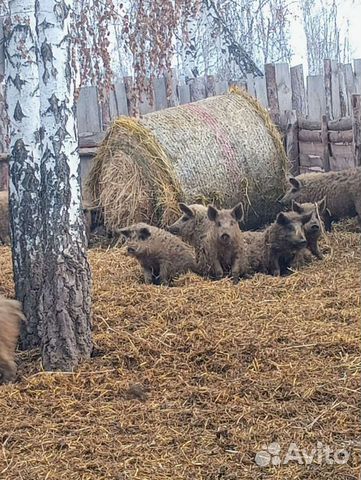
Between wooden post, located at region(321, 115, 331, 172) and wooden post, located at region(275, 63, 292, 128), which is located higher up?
wooden post, located at region(275, 63, 292, 128)

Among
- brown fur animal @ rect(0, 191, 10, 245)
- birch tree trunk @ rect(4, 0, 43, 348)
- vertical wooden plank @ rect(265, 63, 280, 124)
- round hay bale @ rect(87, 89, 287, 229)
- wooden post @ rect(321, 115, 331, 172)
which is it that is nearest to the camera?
birch tree trunk @ rect(4, 0, 43, 348)

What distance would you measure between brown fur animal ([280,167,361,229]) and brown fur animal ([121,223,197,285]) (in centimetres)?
261

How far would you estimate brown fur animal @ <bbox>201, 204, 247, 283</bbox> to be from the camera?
9281 millimetres

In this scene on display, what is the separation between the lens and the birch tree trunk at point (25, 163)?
23.2 ft

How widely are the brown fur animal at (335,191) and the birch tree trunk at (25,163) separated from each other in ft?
16.8

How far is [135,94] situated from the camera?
52.3 feet

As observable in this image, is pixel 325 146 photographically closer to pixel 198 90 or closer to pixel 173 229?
pixel 173 229

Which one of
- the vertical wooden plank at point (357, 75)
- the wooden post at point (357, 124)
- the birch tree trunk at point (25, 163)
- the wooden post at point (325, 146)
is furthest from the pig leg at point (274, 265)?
the vertical wooden plank at point (357, 75)

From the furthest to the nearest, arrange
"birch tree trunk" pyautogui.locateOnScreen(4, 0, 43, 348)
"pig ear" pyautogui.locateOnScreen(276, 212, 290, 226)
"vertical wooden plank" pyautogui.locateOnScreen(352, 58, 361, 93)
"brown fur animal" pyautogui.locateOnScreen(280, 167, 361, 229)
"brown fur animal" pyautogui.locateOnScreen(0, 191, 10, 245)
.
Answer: "vertical wooden plank" pyautogui.locateOnScreen(352, 58, 361, 93), "brown fur animal" pyautogui.locateOnScreen(0, 191, 10, 245), "brown fur animal" pyautogui.locateOnScreen(280, 167, 361, 229), "pig ear" pyautogui.locateOnScreen(276, 212, 290, 226), "birch tree trunk" pyautogui.locateOnScreen(4, 0, 43, 348)

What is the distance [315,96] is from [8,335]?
10.6 meters

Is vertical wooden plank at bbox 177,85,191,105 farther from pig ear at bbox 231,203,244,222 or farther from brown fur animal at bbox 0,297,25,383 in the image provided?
brown fur animal at bbox 0,297,25,383

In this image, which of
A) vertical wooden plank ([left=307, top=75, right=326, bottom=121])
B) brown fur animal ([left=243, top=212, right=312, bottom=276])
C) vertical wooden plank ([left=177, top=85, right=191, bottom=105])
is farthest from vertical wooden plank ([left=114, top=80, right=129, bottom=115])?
brown fur animal ([left=243, top=212, right=312, bottom=276])

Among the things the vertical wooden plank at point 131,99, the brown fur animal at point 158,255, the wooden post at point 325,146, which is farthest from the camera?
the vertical wooden plank at point 131,99

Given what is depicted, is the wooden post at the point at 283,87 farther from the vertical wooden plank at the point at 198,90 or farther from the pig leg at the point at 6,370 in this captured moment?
the pig leg at the point at 6,370
